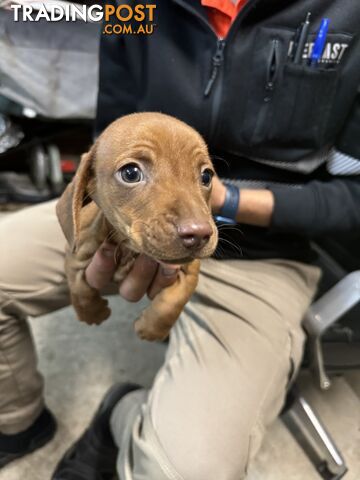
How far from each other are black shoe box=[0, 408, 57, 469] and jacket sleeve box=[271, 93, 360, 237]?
896 mm

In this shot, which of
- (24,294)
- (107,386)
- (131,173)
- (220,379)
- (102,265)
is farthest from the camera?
(107,386)

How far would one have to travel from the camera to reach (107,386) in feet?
5.27

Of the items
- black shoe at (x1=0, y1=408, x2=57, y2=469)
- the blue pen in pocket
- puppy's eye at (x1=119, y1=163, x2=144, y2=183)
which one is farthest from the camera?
black shoe at (x1=0, y1=408, x2=57, y2=469)

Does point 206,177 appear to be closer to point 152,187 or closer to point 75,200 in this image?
point 152,187

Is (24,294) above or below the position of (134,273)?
below

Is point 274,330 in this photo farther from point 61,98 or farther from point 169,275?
point 61,98

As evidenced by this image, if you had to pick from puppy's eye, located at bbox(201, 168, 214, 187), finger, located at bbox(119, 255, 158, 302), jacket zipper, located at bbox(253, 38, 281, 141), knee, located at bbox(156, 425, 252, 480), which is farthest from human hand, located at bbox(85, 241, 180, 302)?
jacket zipper, located at bbox(253, 38, 281, 141)

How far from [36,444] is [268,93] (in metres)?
1.20

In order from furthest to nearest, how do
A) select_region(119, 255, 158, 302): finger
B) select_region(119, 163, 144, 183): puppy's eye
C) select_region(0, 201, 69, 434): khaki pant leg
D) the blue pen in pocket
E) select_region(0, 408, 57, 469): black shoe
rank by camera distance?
1. select_region(0, 408, 57, 469): black shoe
2. select_region(0, 201, 69, 434): khaki pant leg
3. the blue pen in pocket
4. select_region(119, 255, 158, 302): finger
5. select_region(119, 163, 144, 183): puppy's eye

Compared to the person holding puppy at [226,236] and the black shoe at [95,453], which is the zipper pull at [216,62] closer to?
the person holding puppy at [226,236]

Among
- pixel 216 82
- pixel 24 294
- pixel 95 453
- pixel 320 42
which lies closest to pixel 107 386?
pixel 95 453

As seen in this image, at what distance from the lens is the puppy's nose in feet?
2.41

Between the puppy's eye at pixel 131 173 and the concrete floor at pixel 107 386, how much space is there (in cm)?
97

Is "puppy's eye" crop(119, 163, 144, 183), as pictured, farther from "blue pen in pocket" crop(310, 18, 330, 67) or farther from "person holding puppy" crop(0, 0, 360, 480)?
"blue pen in pocket" crop(310, 18, 330, 67)
